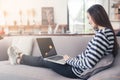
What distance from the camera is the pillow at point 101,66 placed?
183 centimetres

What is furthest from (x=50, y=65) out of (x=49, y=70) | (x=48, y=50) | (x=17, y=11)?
(x=17, y=11)

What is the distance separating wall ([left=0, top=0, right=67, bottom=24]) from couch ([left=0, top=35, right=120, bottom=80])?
3.30 meters

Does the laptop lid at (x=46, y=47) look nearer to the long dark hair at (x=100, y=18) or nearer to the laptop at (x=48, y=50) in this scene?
the laptop at (x=48, y=50)

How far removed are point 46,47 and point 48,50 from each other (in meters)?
0.04


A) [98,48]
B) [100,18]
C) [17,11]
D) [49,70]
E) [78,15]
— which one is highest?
[17,11]

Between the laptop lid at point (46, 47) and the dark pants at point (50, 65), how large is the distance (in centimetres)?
10

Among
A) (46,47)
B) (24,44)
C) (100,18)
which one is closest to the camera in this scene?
(100,18)

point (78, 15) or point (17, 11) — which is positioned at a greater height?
point (17, 11)

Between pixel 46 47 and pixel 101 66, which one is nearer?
pixel 101 66

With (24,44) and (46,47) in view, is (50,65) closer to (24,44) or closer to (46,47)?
(46,47)

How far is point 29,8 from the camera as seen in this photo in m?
6.25

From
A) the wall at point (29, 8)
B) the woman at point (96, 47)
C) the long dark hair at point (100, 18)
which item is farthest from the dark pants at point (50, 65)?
the wall at point (29, 8)

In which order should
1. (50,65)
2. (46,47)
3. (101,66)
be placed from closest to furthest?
(101,66) < (50,65) < (46,47)

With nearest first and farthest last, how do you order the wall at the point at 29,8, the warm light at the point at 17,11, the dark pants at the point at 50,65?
the dark pants at the point at 50,65 → the wall at the point at 29,8 → the warm light at the point at 17,11
